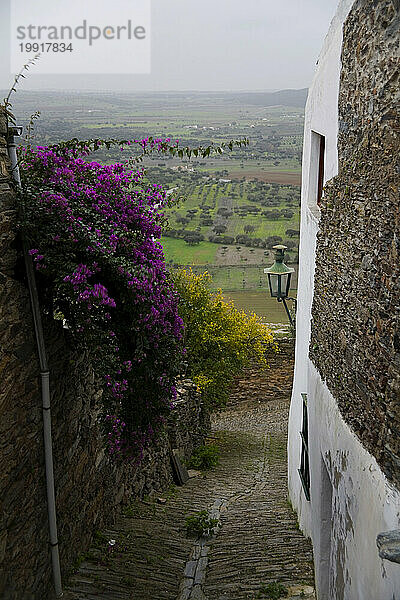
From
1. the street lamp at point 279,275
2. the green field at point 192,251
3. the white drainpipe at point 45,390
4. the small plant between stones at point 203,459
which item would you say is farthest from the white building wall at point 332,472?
the green field at point 192,251

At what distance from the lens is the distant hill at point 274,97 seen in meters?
30.9

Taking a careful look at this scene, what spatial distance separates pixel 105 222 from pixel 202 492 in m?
5.69

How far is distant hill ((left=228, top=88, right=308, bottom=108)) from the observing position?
1215 inches

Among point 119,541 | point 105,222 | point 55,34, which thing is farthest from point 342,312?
point 55,34

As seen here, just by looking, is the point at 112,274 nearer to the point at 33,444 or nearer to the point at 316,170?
the point at 33,444

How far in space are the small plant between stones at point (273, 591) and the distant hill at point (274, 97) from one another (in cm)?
2296

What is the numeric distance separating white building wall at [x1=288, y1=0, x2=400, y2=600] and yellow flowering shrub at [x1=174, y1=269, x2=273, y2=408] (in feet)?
19.5

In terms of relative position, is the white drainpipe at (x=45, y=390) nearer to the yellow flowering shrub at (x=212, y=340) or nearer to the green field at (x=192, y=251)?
the yellow flowering shrub at (x=212, y=340)

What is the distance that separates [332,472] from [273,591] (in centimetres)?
126

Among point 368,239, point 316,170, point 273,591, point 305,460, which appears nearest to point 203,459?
point 305,460

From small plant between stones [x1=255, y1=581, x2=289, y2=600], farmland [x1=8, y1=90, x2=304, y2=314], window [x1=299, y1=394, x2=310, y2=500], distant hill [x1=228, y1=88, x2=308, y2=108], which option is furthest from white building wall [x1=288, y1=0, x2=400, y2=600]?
distant hill [x1=228, y1=88, x2=308, y2=108]

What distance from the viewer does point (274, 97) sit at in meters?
37.0

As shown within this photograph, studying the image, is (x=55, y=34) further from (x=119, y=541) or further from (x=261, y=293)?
(x=261, y=293)

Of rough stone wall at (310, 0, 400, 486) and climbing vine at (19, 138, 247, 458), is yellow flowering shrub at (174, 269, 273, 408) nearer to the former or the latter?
climbing vine at (19, 138, 247, 458)
